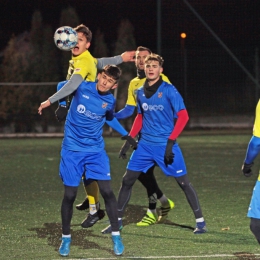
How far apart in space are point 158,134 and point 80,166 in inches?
50.4

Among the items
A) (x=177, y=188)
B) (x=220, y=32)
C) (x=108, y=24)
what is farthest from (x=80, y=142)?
(x=108, y=24)

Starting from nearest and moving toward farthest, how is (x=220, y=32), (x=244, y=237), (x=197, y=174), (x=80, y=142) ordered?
(x=80, y=142) → (x=244, y=237) → (x=197, y=174) → (x=220, y=32)

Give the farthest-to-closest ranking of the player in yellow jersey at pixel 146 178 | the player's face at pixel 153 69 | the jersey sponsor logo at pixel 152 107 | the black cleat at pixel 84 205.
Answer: the black cleat at pixel 84 205 → the player in yellow jersey at pixel 146 178 → the jersey sponsor logo at pixel 152 107 → the player's face at pixel 153 69

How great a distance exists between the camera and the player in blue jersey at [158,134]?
24.5ft

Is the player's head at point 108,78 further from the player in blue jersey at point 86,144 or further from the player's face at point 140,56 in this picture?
the player's face at point 140,56

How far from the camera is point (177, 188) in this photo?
11344 millimetres

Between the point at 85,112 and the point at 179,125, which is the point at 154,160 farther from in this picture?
the point at 85,112

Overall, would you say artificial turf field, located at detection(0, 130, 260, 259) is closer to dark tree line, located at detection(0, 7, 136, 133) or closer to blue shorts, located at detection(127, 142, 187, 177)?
blue shorts, located at detection(127, 142, 187, 177)

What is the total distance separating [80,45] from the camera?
24.8 ft

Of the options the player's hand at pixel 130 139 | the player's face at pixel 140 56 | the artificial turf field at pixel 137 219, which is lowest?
the artificial turf field at pixel 137 219

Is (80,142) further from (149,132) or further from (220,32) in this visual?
(220,32)

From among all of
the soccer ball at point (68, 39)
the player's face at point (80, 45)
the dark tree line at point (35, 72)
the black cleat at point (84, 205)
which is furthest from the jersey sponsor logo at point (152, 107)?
the dark tree line at point (35, 72)

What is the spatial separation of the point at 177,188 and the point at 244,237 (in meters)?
4.17

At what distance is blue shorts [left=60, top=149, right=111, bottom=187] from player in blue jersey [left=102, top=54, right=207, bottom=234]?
3.31 ft
